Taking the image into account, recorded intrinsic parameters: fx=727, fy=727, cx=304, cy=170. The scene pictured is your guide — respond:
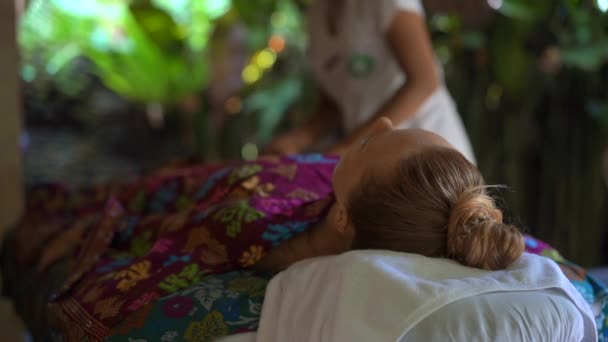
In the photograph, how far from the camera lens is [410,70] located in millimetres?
1640

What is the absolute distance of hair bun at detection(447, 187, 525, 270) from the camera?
840 mm

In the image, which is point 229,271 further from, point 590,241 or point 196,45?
point 196,45

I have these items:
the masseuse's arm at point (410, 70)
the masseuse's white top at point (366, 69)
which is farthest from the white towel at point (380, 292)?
the masseuse's white top at point (366, 69)

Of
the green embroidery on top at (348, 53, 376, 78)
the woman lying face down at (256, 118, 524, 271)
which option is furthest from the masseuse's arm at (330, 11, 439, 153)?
the woman lying face down at (256, 118, 524, 271)

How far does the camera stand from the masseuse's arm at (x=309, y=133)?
189 centimetres

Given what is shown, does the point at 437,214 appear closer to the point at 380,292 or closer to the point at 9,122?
the point at 380,292

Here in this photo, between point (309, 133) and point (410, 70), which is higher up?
point (410, 70)

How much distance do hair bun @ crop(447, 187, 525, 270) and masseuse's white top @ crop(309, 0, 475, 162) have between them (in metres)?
0.88

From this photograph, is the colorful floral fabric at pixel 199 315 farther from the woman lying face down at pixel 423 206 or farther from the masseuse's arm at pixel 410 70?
the masseuse's arm at pixel 410 70

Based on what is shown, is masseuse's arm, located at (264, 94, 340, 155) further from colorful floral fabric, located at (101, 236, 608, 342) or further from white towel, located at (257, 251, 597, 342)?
white towel, located at (257, 251, 597, 342)

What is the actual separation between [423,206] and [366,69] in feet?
3.32

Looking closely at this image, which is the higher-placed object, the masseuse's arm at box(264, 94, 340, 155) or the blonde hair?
the blonde hair

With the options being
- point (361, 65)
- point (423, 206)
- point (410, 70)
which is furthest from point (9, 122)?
point (423, 206)

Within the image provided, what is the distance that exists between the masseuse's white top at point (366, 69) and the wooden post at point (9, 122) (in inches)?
44.9
